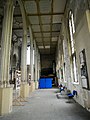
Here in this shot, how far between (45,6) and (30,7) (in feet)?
3.49

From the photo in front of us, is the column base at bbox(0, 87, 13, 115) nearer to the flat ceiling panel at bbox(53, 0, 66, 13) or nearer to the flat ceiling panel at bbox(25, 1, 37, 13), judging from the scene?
the flat ceiling panel at bbox(25, 1, 37, 13)

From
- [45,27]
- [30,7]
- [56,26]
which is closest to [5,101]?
[30,7]

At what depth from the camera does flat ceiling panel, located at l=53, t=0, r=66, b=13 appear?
779 centimetres

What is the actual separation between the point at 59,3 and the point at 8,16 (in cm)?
444

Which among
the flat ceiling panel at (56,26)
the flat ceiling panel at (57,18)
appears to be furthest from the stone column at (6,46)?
the flat ceiling panel at (56,26)

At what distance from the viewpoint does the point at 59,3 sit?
7.96m

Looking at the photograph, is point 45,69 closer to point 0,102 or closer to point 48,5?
point 48,5

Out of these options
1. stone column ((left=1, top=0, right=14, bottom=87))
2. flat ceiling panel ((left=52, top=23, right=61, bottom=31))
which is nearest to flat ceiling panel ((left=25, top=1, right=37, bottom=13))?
flat ceiling panel ((left=52, top=23, right=61, bottom=31))

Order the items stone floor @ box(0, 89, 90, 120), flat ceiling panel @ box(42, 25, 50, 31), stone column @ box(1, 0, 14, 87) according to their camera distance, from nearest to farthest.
Answer: stone floor @ box(0, 89, 90, 120) < stone column @ box(1, 0, 14, 87) < flat ceiling panel @ box(42, 25, 50, 31)

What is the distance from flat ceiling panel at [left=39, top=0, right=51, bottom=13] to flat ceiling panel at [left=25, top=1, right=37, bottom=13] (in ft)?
1.45

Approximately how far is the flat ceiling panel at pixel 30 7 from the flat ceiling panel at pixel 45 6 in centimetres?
44

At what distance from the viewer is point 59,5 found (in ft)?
26.7

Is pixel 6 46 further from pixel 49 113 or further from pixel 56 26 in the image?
pixel 56 26

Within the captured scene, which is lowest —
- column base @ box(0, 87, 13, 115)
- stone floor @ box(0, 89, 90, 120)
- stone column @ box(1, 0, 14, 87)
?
stone floor @ box(0, 89, 90, 120)
